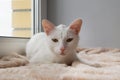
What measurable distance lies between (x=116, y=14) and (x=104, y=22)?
0.43 ft

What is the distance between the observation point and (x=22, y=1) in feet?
6.43

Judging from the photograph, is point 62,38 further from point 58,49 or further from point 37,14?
point 37,14

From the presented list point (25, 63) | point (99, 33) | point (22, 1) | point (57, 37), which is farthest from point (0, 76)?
point (99, 33)

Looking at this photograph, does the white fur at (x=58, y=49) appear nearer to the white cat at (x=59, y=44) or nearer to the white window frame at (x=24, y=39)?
the white cat at (x=59, y=44)

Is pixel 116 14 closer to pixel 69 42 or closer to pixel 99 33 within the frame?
pixel 99 33

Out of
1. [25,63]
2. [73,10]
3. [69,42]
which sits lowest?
[25,63]

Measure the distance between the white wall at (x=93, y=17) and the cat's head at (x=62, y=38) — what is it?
0.82 metres

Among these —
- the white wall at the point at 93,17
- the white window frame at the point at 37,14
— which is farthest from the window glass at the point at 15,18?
the white wall at the point at 93,17

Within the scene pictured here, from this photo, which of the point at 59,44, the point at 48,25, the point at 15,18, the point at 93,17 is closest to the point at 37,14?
the point at 15,18

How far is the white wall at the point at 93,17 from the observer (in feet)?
6.73

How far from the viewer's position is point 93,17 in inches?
82.7

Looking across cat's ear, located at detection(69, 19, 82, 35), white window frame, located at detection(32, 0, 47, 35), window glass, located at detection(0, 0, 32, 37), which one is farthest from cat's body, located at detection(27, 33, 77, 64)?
white window frame, located at detection(32, 0, 47, 35)

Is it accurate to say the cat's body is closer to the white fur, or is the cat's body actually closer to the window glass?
the white fur

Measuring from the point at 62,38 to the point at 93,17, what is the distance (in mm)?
936
